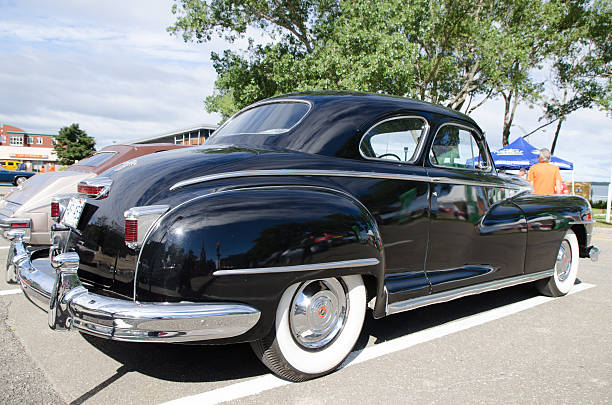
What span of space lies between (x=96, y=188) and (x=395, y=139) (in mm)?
1991

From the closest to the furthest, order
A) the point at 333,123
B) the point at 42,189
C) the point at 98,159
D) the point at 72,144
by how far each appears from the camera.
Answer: the point at 333,123 → the point at 42,189 → the point at 98,159 → the point at 72,144

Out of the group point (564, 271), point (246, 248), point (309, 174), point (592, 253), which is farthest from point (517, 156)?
point (246, 248)

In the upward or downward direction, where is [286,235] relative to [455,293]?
upward

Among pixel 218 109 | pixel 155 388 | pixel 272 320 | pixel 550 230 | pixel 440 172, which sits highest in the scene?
pixel 218 109

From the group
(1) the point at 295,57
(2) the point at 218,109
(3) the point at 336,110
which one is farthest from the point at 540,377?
(2) the point at 218,109

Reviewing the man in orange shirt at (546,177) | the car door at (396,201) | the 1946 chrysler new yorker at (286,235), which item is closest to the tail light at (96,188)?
the 1946 chrysler new yorker at (286,235)

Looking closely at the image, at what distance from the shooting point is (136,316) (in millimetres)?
1988

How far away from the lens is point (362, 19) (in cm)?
1488

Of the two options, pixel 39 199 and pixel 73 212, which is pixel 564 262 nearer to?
pixel 73 212

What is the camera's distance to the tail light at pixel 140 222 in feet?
7.11

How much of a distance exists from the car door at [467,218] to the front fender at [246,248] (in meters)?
1.06

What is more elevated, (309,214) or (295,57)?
(295,57)

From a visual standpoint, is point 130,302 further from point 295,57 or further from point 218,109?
point 218,109

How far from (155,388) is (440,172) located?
2.36 meters
